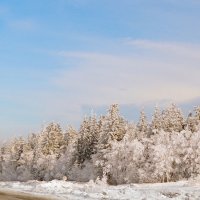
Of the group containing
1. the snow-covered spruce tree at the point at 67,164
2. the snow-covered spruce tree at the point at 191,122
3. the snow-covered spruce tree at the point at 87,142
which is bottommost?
the snow-covered spruce tree at the point at 67,164

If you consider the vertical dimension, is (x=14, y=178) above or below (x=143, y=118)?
below

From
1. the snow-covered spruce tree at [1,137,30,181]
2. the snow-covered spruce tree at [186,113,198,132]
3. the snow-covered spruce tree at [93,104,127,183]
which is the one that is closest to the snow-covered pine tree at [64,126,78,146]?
the snow-covered spruce tree at [1,137,30,181]

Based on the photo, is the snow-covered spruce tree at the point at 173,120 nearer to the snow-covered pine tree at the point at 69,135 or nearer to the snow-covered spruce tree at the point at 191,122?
the snow-covered spruce tree at the point at 191,122

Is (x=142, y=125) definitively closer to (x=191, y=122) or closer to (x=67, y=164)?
(x=191, y=122)

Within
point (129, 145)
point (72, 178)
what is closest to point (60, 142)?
point (72, 178)

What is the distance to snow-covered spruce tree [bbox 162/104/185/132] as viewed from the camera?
95750 millimetres

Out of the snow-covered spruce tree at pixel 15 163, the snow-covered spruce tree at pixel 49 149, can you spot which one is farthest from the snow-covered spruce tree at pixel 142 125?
the snow-covered spruce tree at pixel 15 163

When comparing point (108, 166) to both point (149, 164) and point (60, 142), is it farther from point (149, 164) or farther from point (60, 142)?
point (60, 142)

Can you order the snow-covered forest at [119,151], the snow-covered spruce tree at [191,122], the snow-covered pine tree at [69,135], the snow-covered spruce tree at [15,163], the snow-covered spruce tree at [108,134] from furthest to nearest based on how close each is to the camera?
the snow-covered spruce tree at [15,163]
the snow-covered pine tree at [69,135]
the snow-covered spruce tree at [191,122]
the snow-covered spruce tree at [108,134]
the snow-covered forest at [119,151]

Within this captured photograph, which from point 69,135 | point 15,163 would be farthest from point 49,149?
point 15,163

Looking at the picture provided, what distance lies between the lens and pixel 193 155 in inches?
2960

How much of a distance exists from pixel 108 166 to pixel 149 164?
8212 mm

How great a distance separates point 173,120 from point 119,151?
18661 millimetres

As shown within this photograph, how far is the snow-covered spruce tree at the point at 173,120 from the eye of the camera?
314 feet
